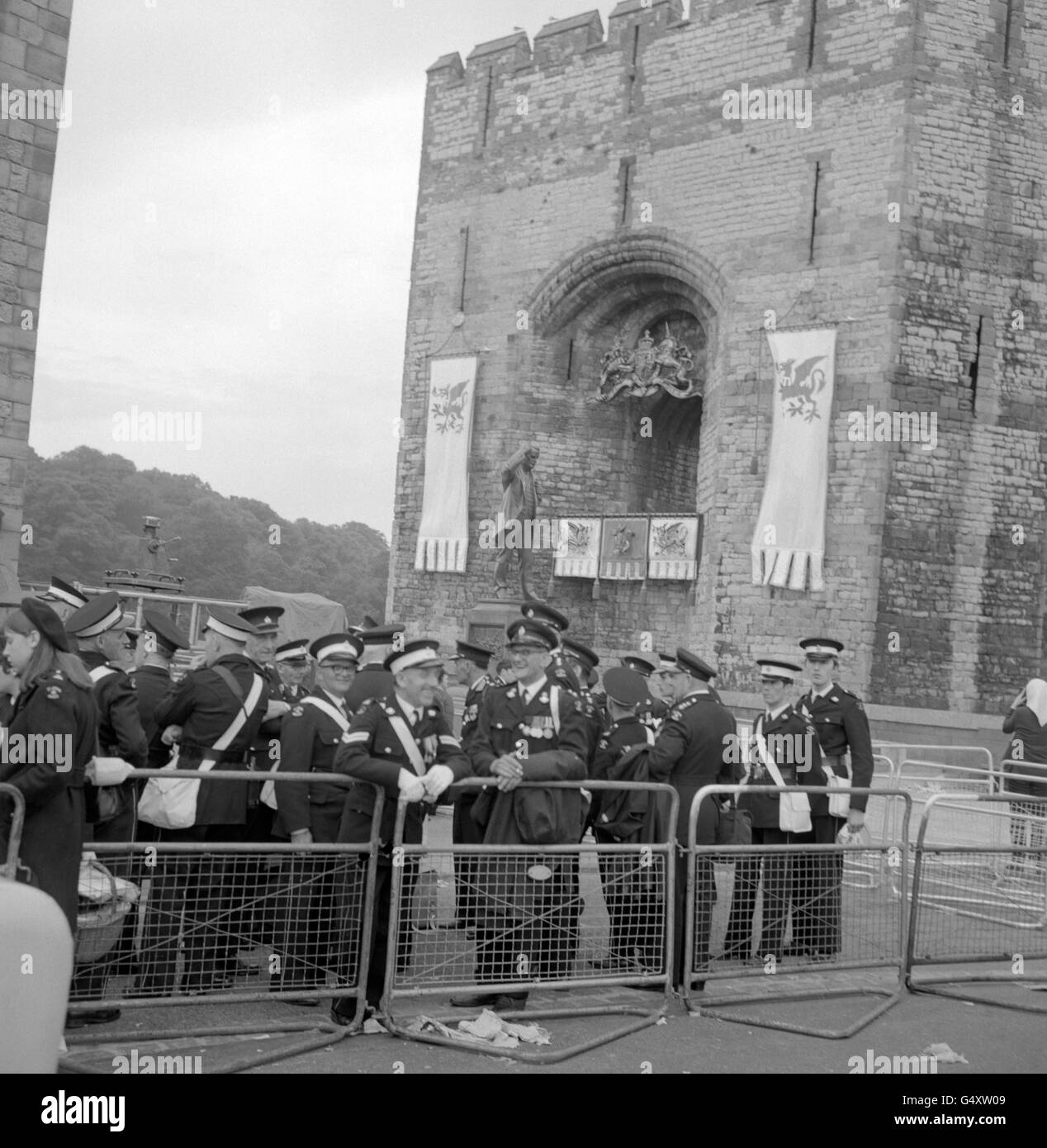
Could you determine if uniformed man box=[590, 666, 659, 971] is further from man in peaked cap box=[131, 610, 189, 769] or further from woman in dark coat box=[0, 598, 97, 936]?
woman in dark coat box=[0, 598, 97, 936]

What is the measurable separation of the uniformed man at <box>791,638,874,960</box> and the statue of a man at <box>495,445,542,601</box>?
43.8ft

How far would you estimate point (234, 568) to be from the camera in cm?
5844

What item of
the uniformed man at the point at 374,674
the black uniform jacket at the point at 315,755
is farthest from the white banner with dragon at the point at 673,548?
the black uniform jacket at the point at 315,755

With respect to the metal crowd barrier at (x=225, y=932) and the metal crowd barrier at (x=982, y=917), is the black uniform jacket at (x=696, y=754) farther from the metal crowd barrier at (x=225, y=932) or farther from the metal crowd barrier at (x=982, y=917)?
the metal crowd barrier at (x=225, y=932)

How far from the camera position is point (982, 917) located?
26.2 feet

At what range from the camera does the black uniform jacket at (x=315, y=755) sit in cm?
607

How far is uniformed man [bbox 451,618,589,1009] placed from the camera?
5.94m

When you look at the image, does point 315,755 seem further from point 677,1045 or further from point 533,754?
point 677,1045

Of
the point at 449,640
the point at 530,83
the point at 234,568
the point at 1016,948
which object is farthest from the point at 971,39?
the point at 234,568

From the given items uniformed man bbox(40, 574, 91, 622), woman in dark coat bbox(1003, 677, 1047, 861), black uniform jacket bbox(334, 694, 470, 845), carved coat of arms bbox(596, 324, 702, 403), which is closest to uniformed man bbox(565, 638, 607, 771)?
black uniform jacket bbox(334, 694, 470, 845)

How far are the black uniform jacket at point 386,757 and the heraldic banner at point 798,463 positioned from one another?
13755mm

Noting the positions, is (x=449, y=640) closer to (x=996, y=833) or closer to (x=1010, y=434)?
(x=1010, y=434)

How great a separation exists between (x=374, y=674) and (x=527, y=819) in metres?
2.77
